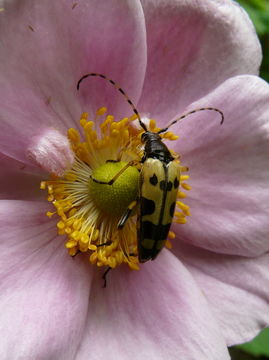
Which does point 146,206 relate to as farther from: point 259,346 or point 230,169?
point 259,346

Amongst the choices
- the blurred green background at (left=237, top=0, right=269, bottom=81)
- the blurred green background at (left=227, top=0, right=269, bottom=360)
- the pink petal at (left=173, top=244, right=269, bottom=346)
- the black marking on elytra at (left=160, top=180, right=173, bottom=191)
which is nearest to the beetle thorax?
the black marking on elytra at (left=160, top=180, right=173, bottom=191)

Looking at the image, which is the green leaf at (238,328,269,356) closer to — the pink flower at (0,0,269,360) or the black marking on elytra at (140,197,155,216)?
the pink flower at (0,0,269,360)

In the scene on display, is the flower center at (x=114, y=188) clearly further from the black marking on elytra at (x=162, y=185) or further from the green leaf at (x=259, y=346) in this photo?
the green leaf at (x=259, y=346)

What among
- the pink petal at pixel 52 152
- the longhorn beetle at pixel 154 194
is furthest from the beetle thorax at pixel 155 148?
the pink petal at pixel 52 152

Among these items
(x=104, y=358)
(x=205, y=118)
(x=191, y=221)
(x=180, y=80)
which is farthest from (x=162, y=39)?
(x=104, y=358)

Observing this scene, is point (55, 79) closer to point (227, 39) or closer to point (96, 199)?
point (96, 199)

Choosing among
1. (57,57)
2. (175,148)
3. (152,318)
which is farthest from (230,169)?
(57,57)
